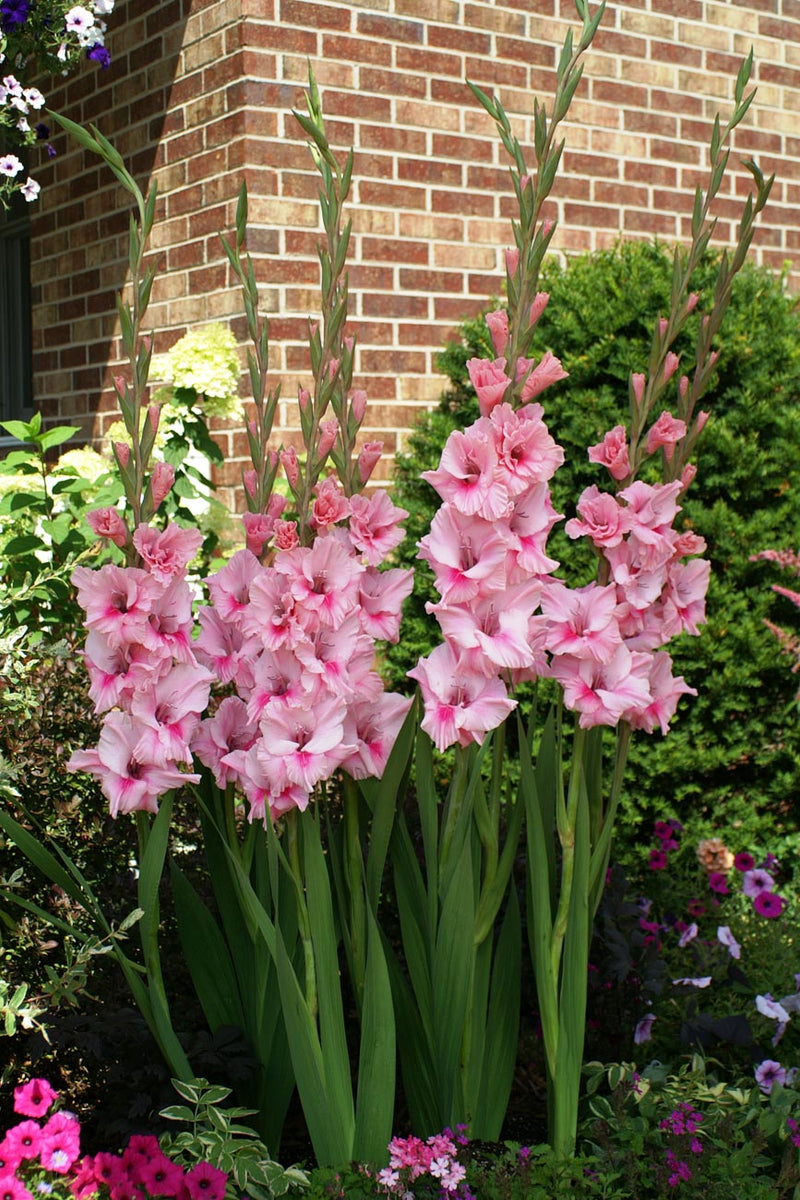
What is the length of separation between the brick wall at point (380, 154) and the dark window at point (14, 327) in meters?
0.74

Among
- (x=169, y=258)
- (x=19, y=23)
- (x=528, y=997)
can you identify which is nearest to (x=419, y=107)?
(x=169, y=258)

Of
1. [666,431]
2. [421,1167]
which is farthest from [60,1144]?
[666,431]

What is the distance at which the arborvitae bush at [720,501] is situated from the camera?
3.87 meters

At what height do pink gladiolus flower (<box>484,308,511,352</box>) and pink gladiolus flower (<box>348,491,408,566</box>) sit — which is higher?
pink gladiolus flower (<box>484,308,511,352</box>)

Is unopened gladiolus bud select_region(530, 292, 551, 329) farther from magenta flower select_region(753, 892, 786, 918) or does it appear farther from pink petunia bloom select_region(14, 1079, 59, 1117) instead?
magenta flower select_region(753, 892, 786, 918)

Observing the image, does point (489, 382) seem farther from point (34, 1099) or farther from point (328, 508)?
point (34, 1099)

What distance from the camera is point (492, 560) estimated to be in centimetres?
153

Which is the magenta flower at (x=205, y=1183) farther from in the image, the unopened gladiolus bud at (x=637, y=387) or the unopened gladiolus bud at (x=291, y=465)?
the unopened gladiolus bud at (x=637, y=387)

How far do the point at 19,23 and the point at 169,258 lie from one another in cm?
122

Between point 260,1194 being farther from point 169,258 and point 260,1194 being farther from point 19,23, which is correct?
point 169,258

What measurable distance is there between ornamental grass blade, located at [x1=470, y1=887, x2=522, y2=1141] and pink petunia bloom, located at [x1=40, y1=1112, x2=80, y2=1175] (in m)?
0.57

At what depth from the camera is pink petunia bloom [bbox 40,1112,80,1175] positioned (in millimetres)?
1582

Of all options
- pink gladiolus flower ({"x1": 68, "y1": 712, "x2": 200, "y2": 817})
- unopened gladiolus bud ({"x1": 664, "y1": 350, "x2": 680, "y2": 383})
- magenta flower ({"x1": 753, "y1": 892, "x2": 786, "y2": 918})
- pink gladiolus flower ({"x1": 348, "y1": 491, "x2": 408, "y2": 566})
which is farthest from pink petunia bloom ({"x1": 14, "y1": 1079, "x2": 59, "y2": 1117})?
magenta flower ({"x1": 753, "y1": 892, "x2": 786, "y2": 918})

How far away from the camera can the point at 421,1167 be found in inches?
62.6
